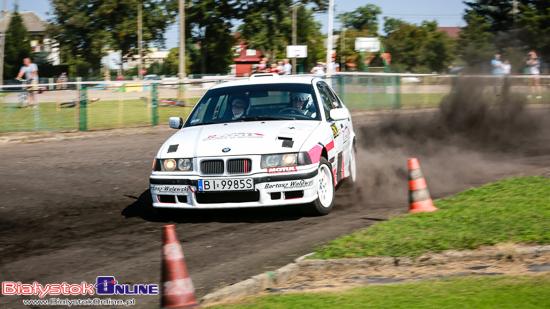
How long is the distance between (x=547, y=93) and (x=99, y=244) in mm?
20967

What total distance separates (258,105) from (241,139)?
1.26 metres

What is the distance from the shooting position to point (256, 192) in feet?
22.2

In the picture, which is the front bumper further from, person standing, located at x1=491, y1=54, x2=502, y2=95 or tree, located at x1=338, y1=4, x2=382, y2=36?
tree, located at x1=338, y1=4, x2=382, y2=36

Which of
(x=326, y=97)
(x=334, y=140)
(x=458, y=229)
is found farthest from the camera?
(x=326, y=97)

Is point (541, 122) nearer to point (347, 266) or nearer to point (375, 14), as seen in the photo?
point (347, 266)

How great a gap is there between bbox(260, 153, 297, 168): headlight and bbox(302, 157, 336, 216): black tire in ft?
1.38

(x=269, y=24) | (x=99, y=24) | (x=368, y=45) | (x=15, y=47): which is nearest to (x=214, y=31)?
(x=269, y=24)

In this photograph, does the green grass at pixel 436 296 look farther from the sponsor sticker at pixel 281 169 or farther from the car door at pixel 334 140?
the car door at pixel 334 140

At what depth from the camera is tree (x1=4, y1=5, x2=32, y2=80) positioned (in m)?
65.9

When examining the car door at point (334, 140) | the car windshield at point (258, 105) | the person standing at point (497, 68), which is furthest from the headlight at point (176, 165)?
the person standing at point (497, 68)

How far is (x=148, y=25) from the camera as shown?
7438cm

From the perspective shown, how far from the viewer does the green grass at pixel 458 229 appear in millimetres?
5355

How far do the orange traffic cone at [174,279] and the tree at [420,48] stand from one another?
2615 inches

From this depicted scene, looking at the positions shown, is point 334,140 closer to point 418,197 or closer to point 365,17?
point 418,197
